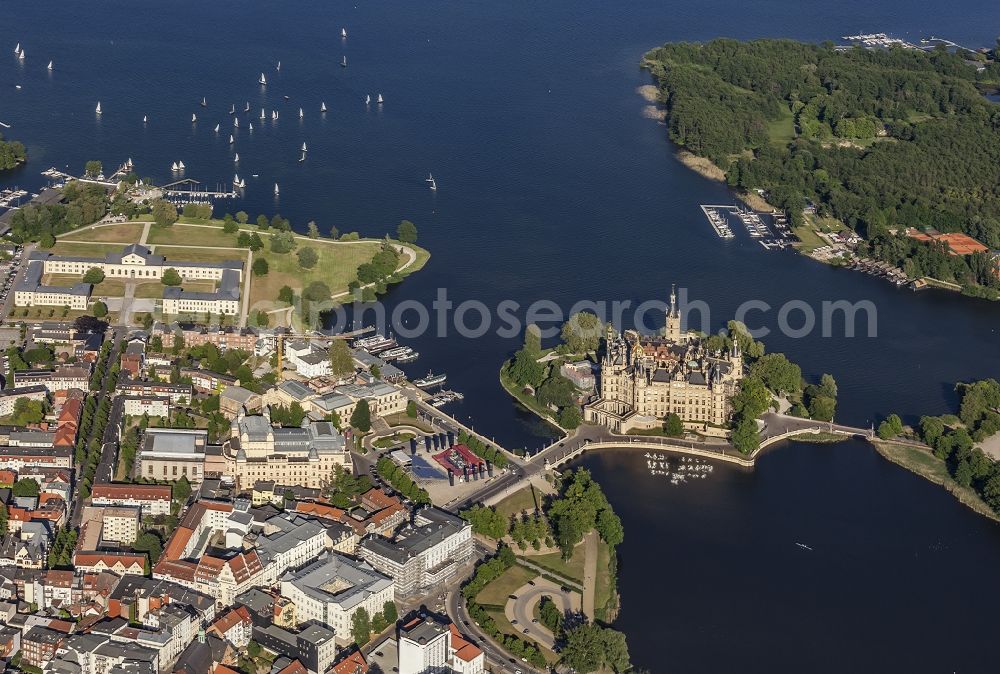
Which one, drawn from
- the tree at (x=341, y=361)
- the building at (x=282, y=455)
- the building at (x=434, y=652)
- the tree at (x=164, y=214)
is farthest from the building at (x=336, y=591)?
the tree at (x=164, y=214)

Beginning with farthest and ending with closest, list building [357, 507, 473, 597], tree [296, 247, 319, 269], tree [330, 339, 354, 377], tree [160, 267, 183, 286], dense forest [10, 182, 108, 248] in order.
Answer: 1. dense forest [10, 182, 108, 248]
2. tree [296, 247, 319, 269]
3. tree [160, 267, 183, 286]
4. tree [330, 339, 354, 377]
5. building [357, 507, 473, 597]

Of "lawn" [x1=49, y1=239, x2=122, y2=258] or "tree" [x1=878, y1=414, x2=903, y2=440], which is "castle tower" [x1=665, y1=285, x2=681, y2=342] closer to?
"tree" [x1=878, y1=414, x2=903, y2=440]

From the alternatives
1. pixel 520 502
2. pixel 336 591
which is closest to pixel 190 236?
pixel 520 502

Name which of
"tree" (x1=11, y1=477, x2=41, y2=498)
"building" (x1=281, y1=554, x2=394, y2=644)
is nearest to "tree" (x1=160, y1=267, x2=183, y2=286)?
"tree" (x1=11, y1=477, x2=41, y2=498)

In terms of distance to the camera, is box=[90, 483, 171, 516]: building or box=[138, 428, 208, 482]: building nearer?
box=[90, 483, 171, 516]: building

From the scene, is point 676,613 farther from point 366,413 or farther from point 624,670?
point 366,413

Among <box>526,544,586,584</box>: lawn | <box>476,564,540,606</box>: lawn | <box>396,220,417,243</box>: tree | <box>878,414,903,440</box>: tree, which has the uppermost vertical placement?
<box>396,220,417,243</box>: tree

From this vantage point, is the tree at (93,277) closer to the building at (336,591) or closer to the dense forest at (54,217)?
the dense forest at (54,217)
